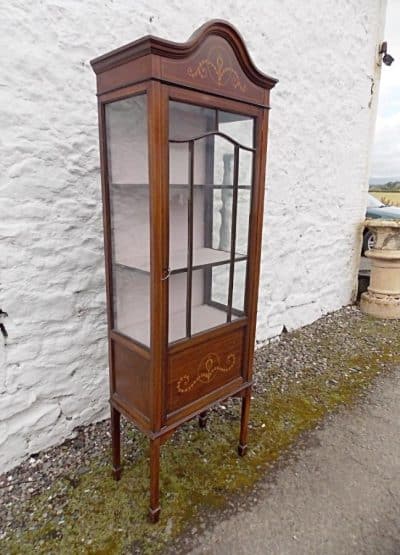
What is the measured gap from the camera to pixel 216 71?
1.28 meters

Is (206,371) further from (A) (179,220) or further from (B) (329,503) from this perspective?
(B) (329,503)

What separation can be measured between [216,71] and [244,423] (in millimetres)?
1559

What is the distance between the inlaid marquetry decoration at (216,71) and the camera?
3.98 ft

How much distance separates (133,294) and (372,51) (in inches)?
136

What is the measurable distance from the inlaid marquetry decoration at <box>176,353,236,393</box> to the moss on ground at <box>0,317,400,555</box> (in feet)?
1.75

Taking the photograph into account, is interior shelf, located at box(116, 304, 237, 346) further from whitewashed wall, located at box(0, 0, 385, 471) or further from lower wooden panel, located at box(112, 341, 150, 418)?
A: whitewashed wall, located at box(0, 0, 385, 471)

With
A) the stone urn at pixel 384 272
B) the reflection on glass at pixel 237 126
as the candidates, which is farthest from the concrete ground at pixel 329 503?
the stone urn at pixel 384 272

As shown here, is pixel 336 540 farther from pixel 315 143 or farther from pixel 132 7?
pixel 315 143

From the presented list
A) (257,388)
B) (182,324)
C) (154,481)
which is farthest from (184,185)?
(257,388)

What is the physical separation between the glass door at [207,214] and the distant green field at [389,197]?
238 inches

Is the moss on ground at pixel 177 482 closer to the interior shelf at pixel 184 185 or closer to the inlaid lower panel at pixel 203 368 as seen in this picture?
the inlaid lower panel at pixel 203 368

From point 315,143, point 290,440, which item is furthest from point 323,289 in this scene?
point 290,440

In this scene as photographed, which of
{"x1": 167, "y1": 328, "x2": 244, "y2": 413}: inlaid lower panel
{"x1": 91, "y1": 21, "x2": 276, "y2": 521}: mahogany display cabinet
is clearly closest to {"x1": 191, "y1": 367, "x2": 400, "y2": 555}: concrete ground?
{"x1": 91, "y1": 21, "x2": 276, "y2": 521}: mahogany display cabinet

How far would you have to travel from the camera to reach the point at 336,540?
1466 mm
